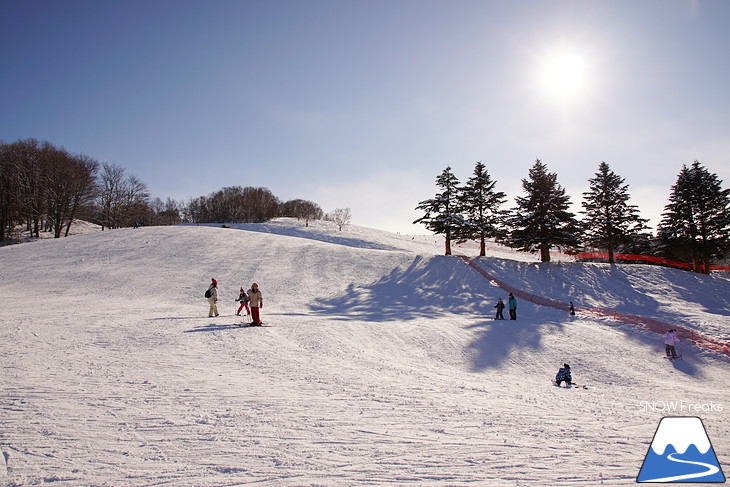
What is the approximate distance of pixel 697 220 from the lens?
33.6 meters

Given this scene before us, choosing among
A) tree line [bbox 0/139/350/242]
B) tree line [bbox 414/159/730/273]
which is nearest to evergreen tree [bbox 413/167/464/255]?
tree line [bbox 414/159/730/273]

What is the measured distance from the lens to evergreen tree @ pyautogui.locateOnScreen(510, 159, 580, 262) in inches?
1308

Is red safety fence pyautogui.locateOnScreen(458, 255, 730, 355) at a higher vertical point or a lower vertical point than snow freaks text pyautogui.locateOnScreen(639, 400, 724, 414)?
higher

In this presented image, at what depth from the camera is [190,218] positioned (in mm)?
106625

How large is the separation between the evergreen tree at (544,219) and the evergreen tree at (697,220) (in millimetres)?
10062

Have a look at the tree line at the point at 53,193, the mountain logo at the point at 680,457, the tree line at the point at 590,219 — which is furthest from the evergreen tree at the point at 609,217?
the tree line at the point at 53,193

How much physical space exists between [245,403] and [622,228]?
40.3 m

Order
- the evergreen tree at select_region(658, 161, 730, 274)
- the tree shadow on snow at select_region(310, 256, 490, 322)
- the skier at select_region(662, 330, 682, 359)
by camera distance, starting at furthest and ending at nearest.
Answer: the evergreen tree at select_region(658, 161, 730, 274), the tree shadow on snow at select_region(310, 256, 490, 322), the skier at select_region(662, 330, 682, 359)

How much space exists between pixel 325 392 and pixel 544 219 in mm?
32328

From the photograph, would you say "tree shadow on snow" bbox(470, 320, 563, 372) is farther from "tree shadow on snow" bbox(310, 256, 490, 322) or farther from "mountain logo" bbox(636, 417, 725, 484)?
"mountain logo" bbox(636, 417, 725, 484)

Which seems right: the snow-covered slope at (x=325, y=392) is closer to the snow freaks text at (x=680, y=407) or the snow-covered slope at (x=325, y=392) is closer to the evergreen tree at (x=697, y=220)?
the snow freaks text at (x=680, y=407)

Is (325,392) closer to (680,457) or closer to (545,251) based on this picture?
(680,457)

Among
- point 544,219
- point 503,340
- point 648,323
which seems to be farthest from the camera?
point 544,219

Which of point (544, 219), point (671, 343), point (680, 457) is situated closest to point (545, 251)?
point (544, 219)
